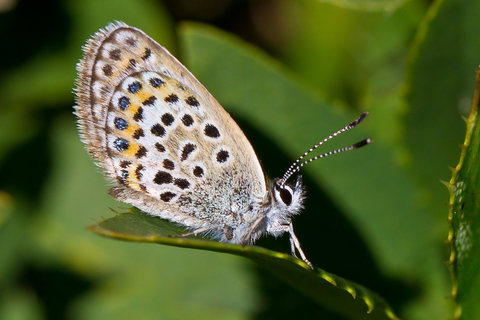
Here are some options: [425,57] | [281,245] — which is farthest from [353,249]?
[425,57]

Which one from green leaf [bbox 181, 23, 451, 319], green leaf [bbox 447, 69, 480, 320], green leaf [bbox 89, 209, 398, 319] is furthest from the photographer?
green leaf [bbox 181, 23, 451, 319]

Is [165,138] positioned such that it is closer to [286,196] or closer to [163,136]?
[163,136]

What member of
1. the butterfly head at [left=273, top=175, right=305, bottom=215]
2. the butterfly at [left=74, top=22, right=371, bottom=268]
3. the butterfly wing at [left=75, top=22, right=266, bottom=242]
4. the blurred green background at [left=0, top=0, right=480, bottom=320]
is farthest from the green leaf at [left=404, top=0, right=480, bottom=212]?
the butterfly wing at [left=75, top=22, right=266, bottom=242]

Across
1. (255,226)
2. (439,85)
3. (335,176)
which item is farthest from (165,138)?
(439,85)

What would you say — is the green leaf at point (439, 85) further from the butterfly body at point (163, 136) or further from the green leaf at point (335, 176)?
the butterfly body at point (163, 136)

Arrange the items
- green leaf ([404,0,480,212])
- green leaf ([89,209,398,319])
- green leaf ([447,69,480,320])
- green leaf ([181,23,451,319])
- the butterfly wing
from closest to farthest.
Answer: green leaf ([89,209,398,319])
green leaf ([447,69,480,320])
green leaf ([404,0,480,212])
the butterfly wing
green leaf ([181,23,451,319])

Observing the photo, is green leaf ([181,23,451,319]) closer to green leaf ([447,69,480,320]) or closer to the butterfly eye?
the butterfly eye
